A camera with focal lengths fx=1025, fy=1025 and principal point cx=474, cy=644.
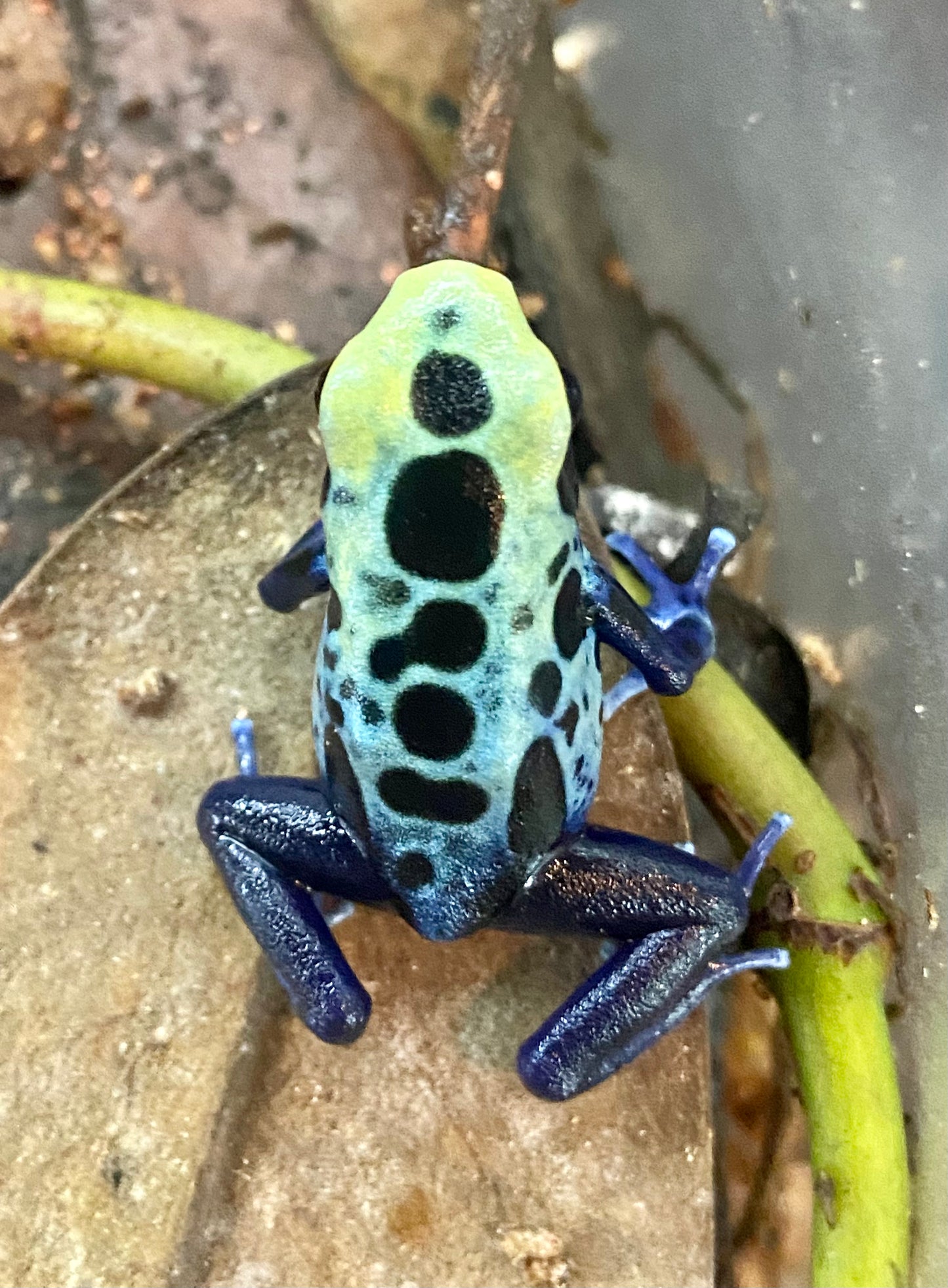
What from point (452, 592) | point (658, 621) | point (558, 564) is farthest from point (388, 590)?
point (658, 621)

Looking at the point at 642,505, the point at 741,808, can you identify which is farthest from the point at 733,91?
the point at 741,808

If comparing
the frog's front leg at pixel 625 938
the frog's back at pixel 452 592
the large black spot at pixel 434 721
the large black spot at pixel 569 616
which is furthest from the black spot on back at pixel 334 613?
the frog's front leg at pixel 625 938

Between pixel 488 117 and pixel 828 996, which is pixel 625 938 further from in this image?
pixel 488 117

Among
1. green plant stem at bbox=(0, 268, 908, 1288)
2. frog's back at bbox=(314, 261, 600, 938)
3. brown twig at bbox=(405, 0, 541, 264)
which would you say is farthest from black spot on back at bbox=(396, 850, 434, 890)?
brown twig at bbox=(405, 0, 541, 264)

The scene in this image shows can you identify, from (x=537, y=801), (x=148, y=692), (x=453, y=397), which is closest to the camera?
(x=453, y=397)

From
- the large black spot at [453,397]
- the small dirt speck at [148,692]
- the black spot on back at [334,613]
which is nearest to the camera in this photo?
the large black spot at [453,397]

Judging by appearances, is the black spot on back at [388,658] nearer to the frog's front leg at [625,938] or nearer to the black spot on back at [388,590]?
the black spot on back at [388,590]

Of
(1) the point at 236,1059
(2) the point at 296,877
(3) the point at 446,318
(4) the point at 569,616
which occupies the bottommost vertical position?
(1) the point at 236,1059
